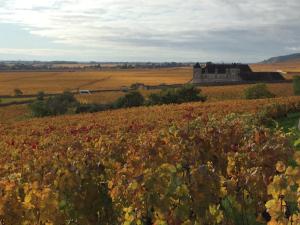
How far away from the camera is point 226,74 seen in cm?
14375

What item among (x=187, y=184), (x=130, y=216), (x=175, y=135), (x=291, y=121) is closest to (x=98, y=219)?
(x=187, y=184)

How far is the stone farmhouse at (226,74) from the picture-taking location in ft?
446

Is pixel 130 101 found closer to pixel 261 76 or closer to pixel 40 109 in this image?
pixel 40 109

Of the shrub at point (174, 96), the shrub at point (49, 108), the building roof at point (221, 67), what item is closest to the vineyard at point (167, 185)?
the shrub at point (174, 96)

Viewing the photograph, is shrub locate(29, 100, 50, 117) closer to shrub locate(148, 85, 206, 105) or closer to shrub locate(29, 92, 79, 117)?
shrub locate(29, 92, 79, 117)

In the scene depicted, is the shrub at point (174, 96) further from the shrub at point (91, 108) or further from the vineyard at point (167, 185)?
the vineyard at point (167, 185)

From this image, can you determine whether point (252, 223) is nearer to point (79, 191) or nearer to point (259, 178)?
point (259, 178)

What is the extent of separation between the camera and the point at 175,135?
14555 millimetres

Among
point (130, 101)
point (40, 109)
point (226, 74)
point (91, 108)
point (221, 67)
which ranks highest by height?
point (221, 67)

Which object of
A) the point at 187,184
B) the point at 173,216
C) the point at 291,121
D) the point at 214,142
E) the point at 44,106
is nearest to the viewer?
the point at 173,216

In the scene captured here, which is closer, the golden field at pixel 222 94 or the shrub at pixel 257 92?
the shrub at pixel 257 92

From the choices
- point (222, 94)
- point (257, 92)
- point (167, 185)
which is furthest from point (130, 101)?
point (167, 185)

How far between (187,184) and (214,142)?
4.85 meters

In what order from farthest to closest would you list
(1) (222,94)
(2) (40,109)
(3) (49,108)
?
1. (1) (222,94)
2. (3) (49,108)
3. (2) (40,109)
